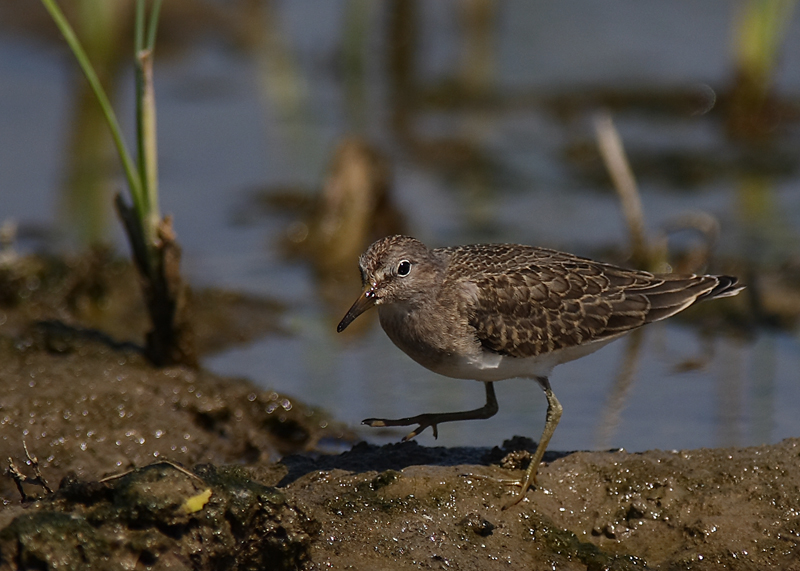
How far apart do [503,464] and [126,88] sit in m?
10.6

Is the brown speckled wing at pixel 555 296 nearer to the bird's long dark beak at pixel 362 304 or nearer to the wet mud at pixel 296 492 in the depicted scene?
the bird's long dark beak at pixel 362 304

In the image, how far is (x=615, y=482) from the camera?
5.88m

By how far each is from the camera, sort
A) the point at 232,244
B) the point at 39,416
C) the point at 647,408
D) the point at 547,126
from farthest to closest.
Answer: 1. the point at 547,126
2. the point at 232,244
3. the point at 647,408
4. the point at 39,416

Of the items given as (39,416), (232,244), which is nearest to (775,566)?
(39,416)

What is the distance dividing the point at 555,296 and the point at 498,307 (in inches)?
15.2

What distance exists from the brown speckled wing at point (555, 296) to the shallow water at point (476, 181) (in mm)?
1016

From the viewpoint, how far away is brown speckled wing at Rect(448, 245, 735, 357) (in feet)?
20.5

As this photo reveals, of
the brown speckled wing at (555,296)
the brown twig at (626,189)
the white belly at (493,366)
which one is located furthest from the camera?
the brown twig at (626,189)

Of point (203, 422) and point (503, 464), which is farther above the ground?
point (503, 464)

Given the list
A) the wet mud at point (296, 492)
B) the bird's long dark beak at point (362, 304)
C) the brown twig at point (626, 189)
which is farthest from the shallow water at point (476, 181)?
the bird's long dark beak at point (362, 304)

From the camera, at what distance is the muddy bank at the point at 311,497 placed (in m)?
4.92

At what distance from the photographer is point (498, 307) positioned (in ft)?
20.6

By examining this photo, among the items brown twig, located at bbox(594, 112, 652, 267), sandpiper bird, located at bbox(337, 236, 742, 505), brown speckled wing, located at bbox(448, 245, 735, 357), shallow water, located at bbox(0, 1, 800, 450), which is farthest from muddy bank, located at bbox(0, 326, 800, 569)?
brown twig, located at bbox(594, 112, 652, 267)

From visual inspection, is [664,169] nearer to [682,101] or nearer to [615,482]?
[682,101]
